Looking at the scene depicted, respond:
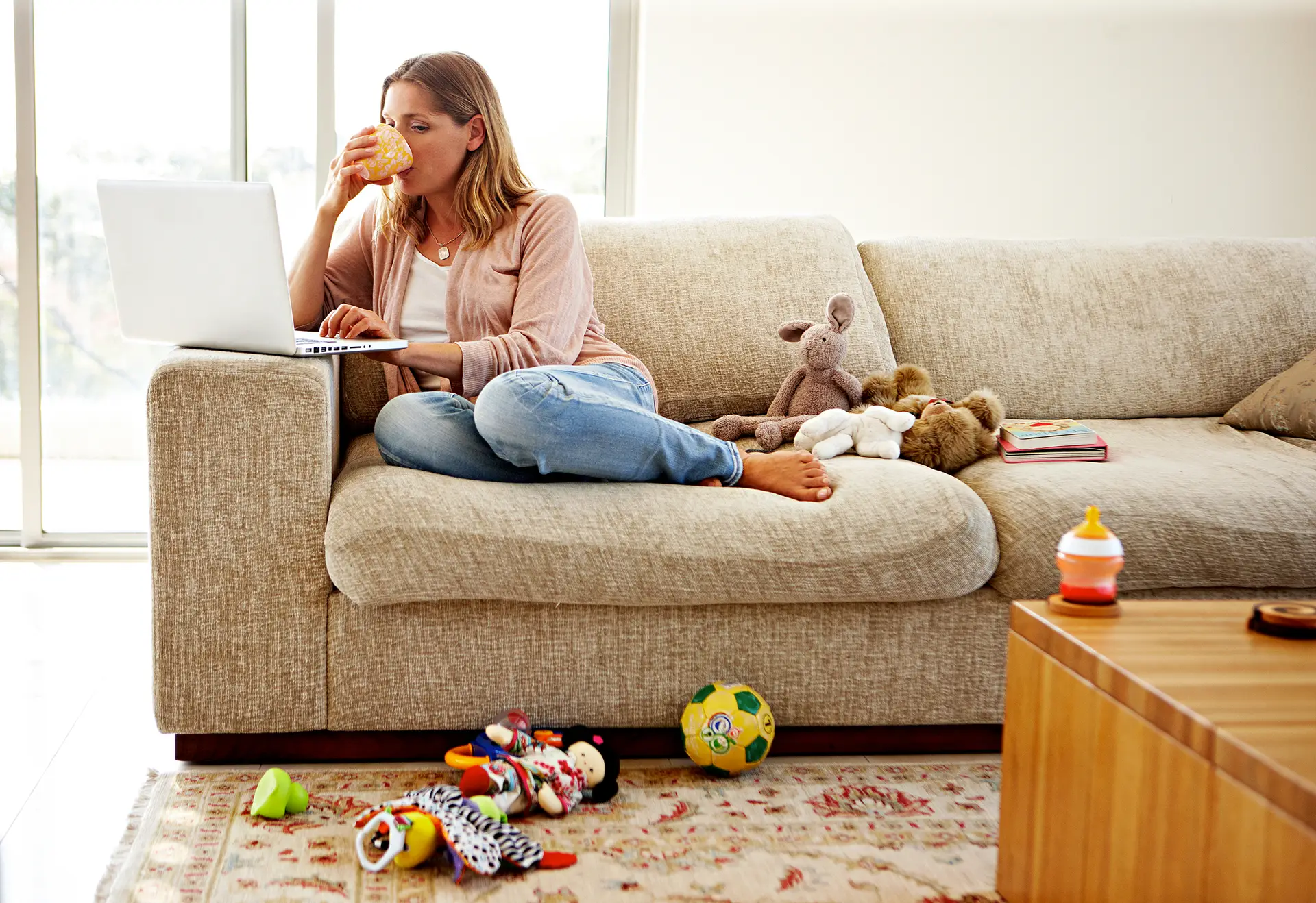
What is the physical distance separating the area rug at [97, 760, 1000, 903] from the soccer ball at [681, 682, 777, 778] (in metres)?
0.04

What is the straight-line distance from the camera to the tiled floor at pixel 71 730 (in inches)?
50.4

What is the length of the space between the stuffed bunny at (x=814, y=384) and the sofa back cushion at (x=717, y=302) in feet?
0.34

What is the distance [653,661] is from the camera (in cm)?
155

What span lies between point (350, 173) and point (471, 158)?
0.22 metres

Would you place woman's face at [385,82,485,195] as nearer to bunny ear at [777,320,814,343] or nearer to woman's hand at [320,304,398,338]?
woman's hand at [320,304,398,338]

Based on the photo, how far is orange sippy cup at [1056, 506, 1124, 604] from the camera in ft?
3.70

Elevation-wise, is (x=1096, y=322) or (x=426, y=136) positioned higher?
(x=426, y=136)

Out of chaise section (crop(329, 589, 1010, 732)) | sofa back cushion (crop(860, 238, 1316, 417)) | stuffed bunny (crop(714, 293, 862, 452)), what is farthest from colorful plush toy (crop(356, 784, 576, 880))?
sofa back cushion (crop(860, 238, 1316, 417))

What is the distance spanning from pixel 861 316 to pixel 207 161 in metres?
1.76

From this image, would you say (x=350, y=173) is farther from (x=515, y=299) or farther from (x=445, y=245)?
(x=515, y=299)

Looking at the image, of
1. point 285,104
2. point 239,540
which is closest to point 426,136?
point 239,540

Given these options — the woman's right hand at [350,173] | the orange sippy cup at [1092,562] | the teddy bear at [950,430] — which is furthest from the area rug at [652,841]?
the woman's right hand at [350,173]

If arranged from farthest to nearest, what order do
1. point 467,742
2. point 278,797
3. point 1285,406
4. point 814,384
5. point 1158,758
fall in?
point 1285,406, point 814,384, point 467,742, point 278,797, point 1158,758

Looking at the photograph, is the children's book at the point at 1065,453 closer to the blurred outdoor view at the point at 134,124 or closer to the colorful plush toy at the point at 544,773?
the colorful plush toy at the point at 544,773
